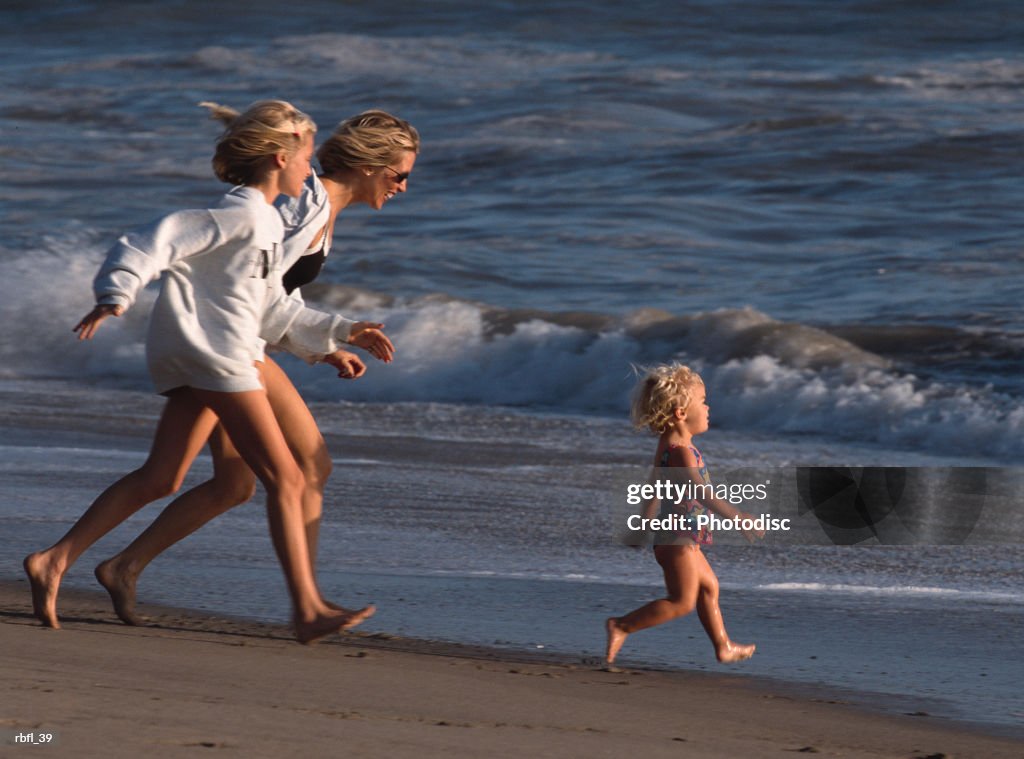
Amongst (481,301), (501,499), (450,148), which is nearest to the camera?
(501,499)

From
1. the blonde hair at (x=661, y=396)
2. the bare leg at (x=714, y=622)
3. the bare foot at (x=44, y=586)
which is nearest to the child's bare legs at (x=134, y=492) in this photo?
the bare foot at (x=44, y=586)

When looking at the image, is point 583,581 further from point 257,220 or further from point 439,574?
point 257,220

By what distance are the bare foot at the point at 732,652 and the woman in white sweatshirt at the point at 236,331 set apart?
865 mm

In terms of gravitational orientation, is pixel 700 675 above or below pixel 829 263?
below

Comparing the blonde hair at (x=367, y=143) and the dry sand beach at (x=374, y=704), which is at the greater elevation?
the blonde hair at (x=367, y=143)

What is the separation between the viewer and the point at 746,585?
5.19m

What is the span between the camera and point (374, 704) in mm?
3480

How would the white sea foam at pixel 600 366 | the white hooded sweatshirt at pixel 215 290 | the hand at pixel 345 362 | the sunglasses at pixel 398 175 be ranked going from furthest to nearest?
the white sea foam at pixel 600 366 < the sunglasses at pixel 398 175 < the hand at pixel 345 362 < the white hooded sweatshirt at pixel 215 290

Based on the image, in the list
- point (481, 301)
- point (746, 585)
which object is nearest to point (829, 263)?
point (481, 301)

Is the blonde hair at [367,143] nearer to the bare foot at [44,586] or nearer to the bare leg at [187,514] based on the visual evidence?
the bare leg at [187,514]

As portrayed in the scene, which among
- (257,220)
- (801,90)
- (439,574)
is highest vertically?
(801,90)

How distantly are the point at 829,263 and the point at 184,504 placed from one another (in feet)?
32.5

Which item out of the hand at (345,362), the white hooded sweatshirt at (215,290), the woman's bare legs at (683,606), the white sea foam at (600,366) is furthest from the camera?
the white sea foam at (600,366)

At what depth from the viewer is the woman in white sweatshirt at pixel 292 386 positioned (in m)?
4.22
